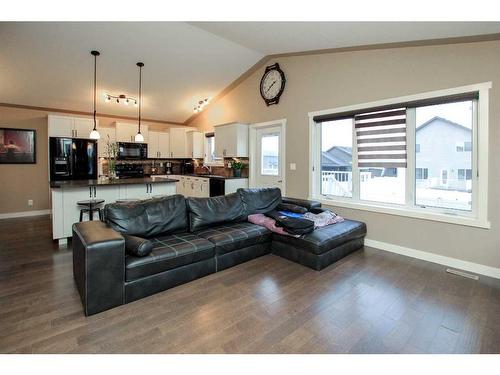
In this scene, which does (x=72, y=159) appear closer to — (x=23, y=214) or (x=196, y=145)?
(x=23, y=214)

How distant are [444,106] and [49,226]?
6.95m

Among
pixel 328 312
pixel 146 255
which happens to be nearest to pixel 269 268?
pixel 328 312

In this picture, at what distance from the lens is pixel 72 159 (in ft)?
19.4

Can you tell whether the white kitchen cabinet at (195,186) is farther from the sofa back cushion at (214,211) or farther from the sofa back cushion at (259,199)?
the sofa back cushion at (214,211)

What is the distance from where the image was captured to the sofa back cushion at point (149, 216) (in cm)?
283

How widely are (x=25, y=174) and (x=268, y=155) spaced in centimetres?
572

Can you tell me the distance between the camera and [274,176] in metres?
5.58

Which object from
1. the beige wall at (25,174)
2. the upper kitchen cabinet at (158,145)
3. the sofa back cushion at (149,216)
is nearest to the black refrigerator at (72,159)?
the beige wall at (25,174)

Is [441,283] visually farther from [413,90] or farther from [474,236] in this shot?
[413,90]

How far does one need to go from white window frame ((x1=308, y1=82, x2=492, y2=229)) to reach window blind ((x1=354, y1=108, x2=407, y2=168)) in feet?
0.32

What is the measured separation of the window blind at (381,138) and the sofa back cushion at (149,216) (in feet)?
9.50

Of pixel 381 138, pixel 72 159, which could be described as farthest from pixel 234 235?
pixel 72 159

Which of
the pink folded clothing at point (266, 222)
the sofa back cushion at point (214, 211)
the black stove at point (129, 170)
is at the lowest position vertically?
the pink folded clothing at point (266, 222)
